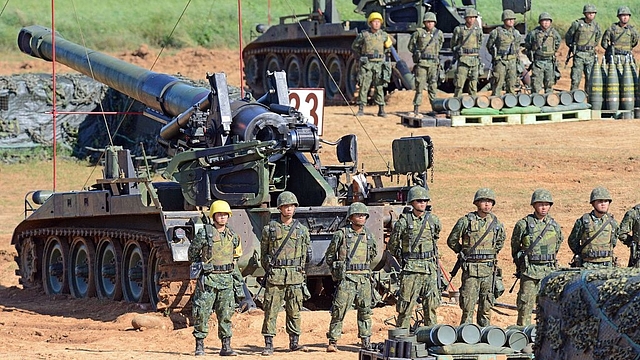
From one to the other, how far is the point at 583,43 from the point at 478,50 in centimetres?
193

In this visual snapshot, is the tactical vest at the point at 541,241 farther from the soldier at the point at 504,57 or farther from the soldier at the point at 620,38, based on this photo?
the soldier at the point at 620,38

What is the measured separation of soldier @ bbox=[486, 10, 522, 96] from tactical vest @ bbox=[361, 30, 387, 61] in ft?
6.36

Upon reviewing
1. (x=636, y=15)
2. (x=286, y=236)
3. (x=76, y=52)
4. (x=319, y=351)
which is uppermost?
(x=636, y=15)

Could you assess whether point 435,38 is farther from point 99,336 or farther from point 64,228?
point 99,336

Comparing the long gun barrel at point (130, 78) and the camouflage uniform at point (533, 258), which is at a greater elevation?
the long gun barrel at point (130, 78)

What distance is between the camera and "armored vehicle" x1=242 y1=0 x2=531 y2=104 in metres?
32.3

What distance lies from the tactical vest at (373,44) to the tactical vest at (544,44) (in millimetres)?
2748

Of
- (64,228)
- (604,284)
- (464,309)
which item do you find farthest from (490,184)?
(604,284)

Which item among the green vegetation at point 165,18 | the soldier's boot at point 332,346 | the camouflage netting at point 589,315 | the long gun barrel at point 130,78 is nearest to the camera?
the camouflage netting at point 589,315

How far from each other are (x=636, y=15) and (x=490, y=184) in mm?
21682

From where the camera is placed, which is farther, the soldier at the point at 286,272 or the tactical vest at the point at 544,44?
the tactical vest at the point at 544,44

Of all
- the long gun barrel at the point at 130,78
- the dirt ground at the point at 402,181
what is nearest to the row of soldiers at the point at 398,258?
the dirt ground at the point at 402,181

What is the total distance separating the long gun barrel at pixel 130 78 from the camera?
1994cm

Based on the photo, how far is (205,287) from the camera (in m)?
15.8
